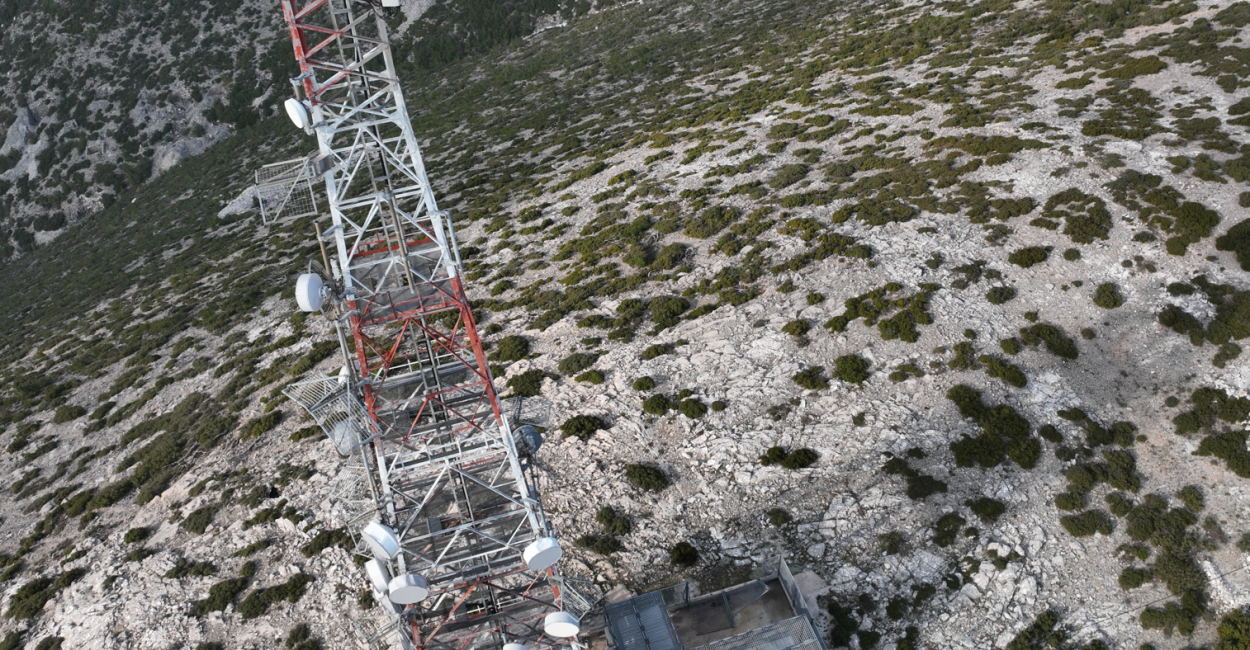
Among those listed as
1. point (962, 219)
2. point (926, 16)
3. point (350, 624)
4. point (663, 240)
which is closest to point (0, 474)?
point (350, 624)

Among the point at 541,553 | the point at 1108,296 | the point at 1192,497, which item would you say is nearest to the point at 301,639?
the point at 541,553

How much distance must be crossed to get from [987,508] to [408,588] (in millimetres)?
17557

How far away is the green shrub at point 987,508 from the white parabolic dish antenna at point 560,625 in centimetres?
1405

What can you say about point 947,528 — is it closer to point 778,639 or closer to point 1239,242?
point 778,639

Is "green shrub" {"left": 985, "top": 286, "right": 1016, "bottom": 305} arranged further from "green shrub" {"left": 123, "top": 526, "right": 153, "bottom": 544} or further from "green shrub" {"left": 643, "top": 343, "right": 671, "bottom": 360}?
"green shrub" {"left": 123, "top": 526, "right": 153, "bottom": 544}

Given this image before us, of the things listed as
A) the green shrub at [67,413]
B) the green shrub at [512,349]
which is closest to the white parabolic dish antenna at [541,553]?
the green shrub at [512,349]

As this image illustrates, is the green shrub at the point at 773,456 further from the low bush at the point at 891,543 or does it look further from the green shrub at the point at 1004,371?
the green shrub at the point at 1004,371

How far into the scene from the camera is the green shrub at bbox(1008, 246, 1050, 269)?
29.2m

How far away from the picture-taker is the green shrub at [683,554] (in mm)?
21250

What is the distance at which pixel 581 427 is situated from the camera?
26625 millimetres

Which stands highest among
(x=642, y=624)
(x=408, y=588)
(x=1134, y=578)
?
(x=408, y=588)

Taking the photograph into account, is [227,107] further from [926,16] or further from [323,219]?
[926,16]

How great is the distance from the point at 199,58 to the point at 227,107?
9330 mm

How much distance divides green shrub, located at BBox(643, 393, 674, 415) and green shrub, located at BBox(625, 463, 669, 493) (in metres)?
2.74
